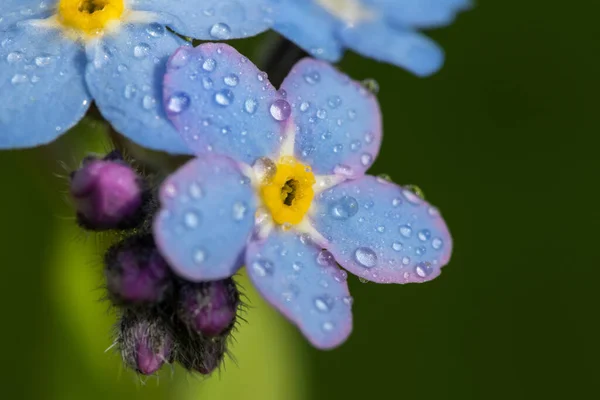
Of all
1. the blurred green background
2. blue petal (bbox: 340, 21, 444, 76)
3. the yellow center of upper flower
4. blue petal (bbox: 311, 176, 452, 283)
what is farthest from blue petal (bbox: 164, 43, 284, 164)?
the blurred green background

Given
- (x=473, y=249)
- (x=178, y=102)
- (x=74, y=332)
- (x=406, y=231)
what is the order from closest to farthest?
(x=178, y=102) < (x=406, y=231) < (x=74, y=332) < (x=473, y=249)

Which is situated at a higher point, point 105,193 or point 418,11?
point 418,11

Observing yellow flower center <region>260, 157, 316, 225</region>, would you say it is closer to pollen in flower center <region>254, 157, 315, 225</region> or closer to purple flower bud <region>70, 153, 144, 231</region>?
pollen in flower center <region>254, 157, 315, 225</region>

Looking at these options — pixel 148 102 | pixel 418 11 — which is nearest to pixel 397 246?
pixel 148 102

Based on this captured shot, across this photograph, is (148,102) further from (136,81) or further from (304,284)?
(304,284)

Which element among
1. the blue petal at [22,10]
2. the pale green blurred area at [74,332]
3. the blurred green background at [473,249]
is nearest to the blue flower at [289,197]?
the blue petal at [22,10]

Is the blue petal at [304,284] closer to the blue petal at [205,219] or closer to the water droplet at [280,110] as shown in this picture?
the blue petal at [205,219]
